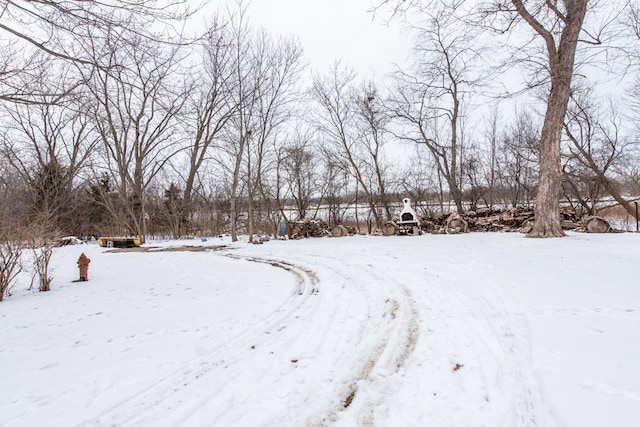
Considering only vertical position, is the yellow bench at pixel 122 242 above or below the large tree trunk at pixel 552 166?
below

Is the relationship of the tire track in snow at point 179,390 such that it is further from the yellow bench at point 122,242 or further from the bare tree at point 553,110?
the yellow bench at point 122,242

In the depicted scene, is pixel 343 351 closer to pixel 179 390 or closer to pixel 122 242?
pixel 179 390

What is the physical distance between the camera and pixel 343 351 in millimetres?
2656

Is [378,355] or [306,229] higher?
[306,229]

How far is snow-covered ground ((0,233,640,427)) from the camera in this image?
6.15ft

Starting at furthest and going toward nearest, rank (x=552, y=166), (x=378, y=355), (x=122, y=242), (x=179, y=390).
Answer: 1. (x=122, y=242)
2. (x=552, y=166)
3. (x=378, y=355)
4. (x=179, y=390)

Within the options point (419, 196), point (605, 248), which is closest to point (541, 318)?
point (605, 248)

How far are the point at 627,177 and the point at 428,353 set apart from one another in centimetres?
1918

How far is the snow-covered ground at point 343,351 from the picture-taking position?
6.15 feet

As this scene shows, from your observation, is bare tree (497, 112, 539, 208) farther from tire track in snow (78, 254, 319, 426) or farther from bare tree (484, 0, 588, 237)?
tire track in snow (78, 254, 319, 426)

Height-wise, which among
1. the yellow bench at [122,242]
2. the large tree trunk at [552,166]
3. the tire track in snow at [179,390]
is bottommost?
the tire track in snow at [179,390]

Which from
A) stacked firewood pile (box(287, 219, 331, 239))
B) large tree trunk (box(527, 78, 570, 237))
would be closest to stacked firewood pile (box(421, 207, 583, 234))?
large tree trunk (box(527, 78, 570, 237))

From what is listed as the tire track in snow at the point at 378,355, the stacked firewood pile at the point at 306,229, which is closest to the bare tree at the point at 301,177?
the stacked firewood pile at the point at 306,229

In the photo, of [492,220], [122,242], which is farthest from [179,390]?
[122,242]
